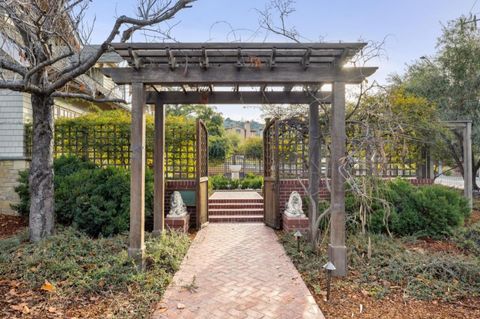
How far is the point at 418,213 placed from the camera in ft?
19.8

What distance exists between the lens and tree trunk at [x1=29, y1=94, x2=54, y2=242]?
4938mm

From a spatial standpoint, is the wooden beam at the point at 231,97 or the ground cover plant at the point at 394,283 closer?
the ground cover plant at the point at 394,283

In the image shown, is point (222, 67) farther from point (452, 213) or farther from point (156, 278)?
point (452, 213)

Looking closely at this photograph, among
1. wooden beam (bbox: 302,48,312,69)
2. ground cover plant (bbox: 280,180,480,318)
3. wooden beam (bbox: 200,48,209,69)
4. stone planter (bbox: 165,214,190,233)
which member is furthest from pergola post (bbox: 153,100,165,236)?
wooden beam (bbox: 302,48,312,69)

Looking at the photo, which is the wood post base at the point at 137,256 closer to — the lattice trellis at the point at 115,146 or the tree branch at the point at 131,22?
the tree branch at the point at 131,22

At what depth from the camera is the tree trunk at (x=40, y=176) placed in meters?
4.94

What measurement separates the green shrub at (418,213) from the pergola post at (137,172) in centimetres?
395

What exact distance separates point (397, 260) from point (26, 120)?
911 centimetres

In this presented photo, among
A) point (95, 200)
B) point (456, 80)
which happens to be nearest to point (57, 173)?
point (95, 200)

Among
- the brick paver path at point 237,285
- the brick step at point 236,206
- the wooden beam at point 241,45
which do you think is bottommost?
the brick paver path at point 237,285

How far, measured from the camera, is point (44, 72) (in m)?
5.00

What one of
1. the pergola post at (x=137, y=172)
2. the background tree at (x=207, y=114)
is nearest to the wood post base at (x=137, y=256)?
the pergola post at (x=137, y=172)

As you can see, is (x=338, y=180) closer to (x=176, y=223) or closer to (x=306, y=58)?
(x=306, y=58)

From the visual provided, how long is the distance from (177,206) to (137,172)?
8.00 ft
